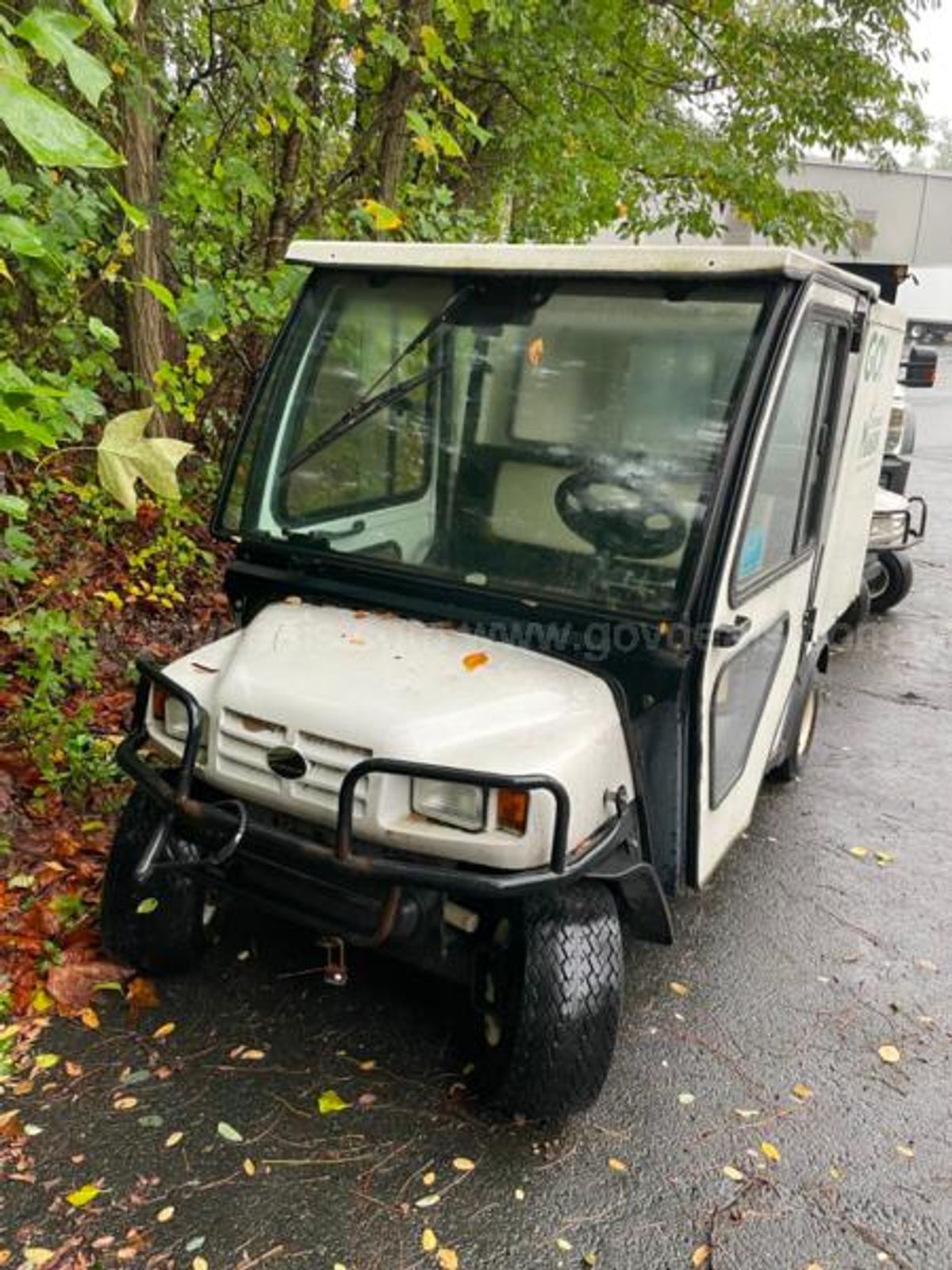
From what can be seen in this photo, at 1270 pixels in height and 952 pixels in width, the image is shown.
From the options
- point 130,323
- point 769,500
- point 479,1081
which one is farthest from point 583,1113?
point 130,323

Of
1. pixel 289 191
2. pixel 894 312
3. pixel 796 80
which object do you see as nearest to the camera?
pixel 894 312

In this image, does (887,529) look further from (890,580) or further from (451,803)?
(451,803)

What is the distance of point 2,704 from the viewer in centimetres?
387

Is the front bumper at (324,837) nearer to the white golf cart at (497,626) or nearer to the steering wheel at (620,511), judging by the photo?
the white golf cart at (497,626)

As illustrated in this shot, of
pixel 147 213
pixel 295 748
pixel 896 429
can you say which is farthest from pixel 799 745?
pixel 896 429

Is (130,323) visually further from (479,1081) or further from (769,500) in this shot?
(479,1081)

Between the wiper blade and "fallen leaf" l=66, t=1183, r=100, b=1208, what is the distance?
191cm

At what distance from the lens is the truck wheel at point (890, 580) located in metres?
7.25

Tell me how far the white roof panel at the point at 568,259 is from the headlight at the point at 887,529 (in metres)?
4.08

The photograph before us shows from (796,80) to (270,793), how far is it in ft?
25.9

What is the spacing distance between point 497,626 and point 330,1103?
1.29 m

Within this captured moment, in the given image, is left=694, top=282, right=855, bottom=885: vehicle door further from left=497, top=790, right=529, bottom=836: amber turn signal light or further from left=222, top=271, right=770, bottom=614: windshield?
left=497, top=790, right=529, bottom=836: amber turn signal light

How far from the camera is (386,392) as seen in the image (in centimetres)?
286

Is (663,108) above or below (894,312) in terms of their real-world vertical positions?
above
